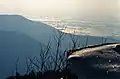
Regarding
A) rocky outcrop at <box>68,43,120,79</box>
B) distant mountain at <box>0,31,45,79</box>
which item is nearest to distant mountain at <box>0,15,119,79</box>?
distant mountain at <box>0,31,45,79</box>

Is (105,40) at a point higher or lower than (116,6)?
lower

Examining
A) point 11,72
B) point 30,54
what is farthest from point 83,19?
point 11,72

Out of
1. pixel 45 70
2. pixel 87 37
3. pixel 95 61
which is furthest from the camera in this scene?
pixel 87 37

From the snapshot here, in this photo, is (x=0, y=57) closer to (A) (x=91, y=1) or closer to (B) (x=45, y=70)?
(B) (x=45, y=70)

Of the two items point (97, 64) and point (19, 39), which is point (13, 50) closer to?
point (19, 39)

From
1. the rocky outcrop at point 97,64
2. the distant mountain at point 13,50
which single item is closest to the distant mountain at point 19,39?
the distant mountain at point 13,50

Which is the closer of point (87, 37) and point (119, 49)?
point (119, 49)
